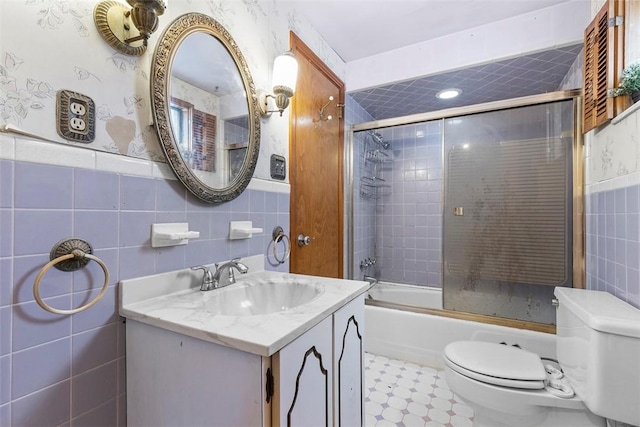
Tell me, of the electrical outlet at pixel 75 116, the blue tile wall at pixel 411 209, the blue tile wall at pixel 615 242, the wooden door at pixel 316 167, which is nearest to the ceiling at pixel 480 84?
the blue tile wall at pixel 411 209

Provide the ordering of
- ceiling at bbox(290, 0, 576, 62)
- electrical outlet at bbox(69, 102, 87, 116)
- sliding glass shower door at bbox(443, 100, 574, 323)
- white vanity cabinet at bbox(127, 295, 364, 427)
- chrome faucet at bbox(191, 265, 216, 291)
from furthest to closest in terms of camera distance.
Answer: sliding glass shower door at bbox(443, 100, 574, 323), ceiling at bbox(290, 0, 576, 62), chrome faucet at bbox(191, 265, 216, 291), electrical outlet at bbox(69, 102, 87, 116), white vanity cabinet at bbox(127, 295, 364, 427)

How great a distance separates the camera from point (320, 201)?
1982mm

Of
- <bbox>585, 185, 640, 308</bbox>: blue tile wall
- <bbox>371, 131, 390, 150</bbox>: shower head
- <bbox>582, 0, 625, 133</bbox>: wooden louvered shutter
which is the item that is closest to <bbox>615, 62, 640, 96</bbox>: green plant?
<bbox>582, 0, 625, 133</bbox>: wooden louvered shutter

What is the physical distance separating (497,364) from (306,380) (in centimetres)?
98

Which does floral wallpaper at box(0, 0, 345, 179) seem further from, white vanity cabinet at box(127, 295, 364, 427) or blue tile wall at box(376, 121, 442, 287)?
blue tile wall at box(376, 121, 442, 287)

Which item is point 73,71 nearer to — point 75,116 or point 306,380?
point 75,116

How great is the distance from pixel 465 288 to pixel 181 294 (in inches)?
79.7

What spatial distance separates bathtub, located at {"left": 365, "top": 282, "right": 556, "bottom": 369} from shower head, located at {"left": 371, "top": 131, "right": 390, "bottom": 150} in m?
1.51

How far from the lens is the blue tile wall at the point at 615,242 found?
1.12 metres

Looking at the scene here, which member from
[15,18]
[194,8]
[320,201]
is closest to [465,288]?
[320,201]

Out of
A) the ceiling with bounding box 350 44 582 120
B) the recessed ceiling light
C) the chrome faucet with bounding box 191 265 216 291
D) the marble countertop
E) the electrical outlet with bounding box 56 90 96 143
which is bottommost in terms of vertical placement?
the marble countertop

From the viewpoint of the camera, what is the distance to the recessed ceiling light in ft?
7.84

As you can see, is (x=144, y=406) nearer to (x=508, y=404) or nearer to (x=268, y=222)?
(x=268, y=222)

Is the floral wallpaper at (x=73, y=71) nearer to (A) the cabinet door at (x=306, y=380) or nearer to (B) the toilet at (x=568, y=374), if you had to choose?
(A) the cabinet door at (x=306, y=380)
